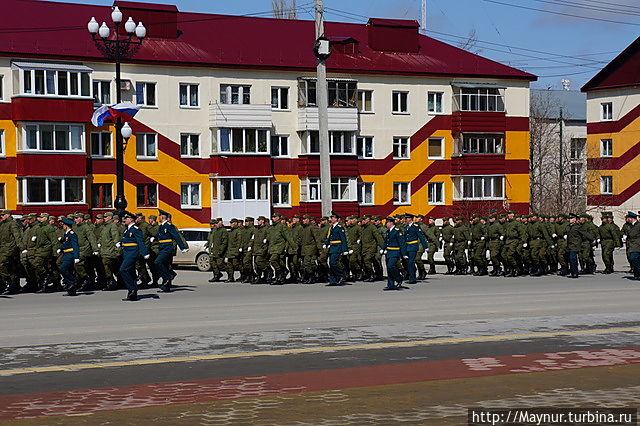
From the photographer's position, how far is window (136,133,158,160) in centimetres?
5650

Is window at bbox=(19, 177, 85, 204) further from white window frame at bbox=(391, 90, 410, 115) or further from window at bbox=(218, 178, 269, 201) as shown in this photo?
white window frame at bbox=(391, 90, 410, 115)

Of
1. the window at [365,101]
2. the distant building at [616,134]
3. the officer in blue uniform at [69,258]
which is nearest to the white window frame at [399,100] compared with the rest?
the window at [365,101]

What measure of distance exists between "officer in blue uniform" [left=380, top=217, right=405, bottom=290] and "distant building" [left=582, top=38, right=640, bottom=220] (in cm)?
5400

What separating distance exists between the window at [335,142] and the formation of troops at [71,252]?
112 feet

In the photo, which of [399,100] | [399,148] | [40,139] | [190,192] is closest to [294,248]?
[40,139]

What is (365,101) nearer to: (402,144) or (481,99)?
(402,144)

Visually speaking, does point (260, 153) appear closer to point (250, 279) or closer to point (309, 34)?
point (309, 34)

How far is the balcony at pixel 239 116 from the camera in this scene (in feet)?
191

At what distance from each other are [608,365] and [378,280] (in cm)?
1869

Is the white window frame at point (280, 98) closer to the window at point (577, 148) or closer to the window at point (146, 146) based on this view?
the window at point (146, 146)

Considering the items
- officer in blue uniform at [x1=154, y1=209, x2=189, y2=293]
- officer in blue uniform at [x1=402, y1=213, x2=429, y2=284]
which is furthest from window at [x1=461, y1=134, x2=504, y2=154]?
officer in blue uniform at [x1=154, y1=209, x2=189, y2=293]

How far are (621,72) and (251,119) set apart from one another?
3358 cm

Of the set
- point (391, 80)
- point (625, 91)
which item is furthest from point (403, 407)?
point (625, 91)

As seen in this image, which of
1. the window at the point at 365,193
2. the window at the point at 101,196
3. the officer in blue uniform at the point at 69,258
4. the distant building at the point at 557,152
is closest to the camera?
the officer in blue uniform at the point at 69,258
